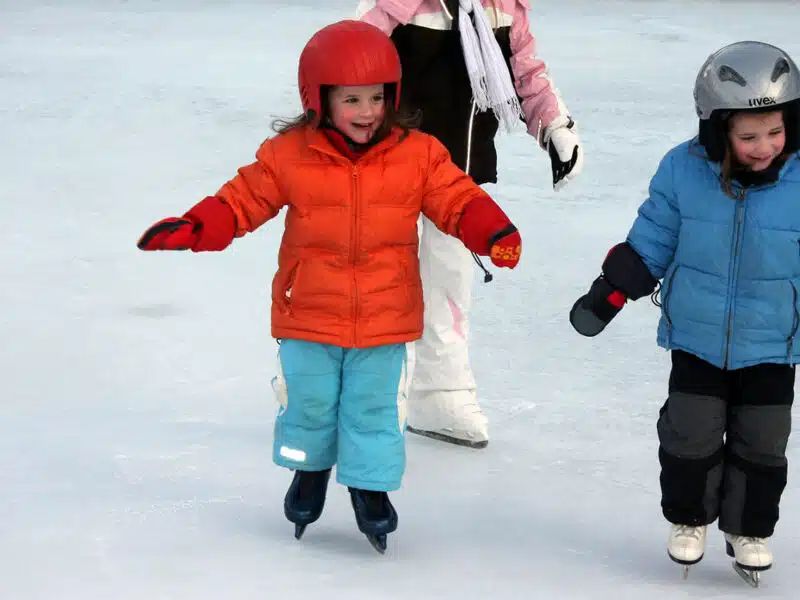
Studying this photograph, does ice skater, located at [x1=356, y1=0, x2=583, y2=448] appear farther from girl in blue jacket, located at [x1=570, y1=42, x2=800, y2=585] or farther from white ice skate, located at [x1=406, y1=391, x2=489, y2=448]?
girl in blue jacket, located at [x1=570, y1=42, x2=800, y2=585]

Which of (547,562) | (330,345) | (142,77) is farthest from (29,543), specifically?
(142,77)

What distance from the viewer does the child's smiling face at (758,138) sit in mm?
3213

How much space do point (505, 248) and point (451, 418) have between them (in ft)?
3.70

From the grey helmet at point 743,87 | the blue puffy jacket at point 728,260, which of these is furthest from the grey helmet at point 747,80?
the blue puffy jacket at point 728,260

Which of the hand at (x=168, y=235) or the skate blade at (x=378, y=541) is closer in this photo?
the hand at (x=168, y=235)

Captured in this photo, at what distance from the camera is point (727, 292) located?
329cm

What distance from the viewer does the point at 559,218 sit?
21.5 feet

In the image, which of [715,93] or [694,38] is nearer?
[715,93]

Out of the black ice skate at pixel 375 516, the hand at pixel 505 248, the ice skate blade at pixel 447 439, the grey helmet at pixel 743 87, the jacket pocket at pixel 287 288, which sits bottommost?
the ice skate blade at pixel 447 439

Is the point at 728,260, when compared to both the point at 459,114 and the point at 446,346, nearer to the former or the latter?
the point at 459,114

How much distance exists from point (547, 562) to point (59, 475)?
4.09 ft

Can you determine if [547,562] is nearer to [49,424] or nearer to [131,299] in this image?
[49,424]

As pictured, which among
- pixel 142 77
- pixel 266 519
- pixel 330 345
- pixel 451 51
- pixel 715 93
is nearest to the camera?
pixel 715 93

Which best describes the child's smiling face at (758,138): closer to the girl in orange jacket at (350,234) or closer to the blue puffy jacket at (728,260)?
the blue puffy jacket at (728,260)
